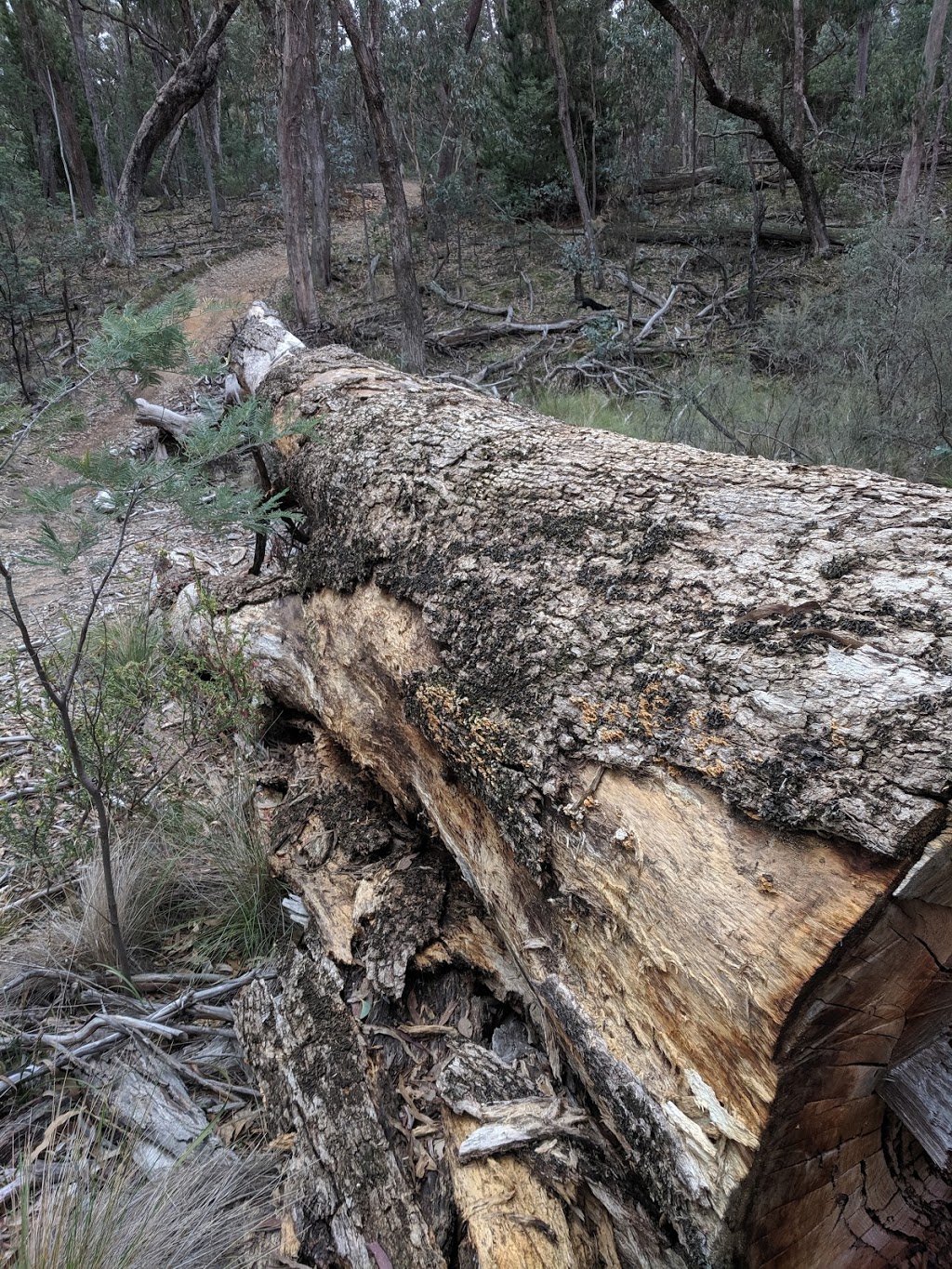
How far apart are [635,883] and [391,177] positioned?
A: 7.70 meters

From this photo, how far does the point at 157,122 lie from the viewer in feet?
39.7

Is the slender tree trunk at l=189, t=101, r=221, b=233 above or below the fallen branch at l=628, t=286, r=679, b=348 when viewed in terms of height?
above

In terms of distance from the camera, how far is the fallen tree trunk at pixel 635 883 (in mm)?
1160

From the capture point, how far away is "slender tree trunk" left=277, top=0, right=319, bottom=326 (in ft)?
24.4

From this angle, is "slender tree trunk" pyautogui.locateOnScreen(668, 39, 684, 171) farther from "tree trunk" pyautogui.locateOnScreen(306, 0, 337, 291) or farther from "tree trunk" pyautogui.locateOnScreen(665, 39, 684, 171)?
"tree trunk" pyautogui.locateOnScreen(306, 0, 337, 291)

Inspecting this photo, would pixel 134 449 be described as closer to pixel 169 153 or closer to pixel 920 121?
pixel 920 121

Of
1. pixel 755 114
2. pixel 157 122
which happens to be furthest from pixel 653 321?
pixel 157 122

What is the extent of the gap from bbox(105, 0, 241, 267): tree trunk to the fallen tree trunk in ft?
41.9

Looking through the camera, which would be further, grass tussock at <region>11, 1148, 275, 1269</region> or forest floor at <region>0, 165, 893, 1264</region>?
forest floor at <region>0, 165, 893, 1264</region>

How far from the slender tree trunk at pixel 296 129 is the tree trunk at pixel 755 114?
3.51 m

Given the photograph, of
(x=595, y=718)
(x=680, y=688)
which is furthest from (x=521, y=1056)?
(x=680, y=688)

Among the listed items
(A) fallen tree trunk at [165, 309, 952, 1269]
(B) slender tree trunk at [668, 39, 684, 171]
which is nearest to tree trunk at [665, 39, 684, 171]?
(B) slender tree trunk at [668, 39, 684, 171]

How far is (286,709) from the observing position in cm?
320

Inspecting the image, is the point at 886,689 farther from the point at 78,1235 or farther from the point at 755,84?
the point at 755,84
